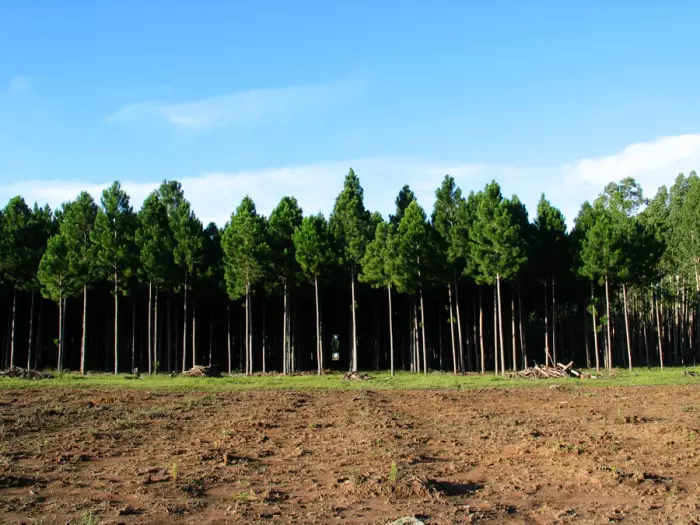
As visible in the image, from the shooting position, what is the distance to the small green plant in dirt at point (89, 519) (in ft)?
24.4

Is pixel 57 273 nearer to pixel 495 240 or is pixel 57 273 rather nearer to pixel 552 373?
pixel 495 240

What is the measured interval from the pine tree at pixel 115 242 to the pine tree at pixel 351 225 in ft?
49.3

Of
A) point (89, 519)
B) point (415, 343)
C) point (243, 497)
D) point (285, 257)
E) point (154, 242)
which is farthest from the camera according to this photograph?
point (415, 343)

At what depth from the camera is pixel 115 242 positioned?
43812 mm

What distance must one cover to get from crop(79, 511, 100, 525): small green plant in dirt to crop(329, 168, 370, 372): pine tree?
3479 centimetres

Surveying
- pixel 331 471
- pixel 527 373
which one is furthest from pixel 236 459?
pixel 527 373

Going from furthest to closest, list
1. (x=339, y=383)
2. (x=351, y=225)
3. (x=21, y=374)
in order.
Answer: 1. (x=351, y=225)
2. (x=21, y=374)
3. (x=339, y=383)

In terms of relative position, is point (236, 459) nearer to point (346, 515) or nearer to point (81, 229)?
point (346, 515)

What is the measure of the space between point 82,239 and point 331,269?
20.0 m

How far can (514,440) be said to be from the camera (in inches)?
553

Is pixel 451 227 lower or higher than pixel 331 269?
higher

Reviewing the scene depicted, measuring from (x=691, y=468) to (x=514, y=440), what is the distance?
12.6 feet

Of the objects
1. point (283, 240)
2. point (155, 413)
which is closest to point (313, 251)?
point (283, 240)

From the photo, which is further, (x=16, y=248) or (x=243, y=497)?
(x=16, y=248)
